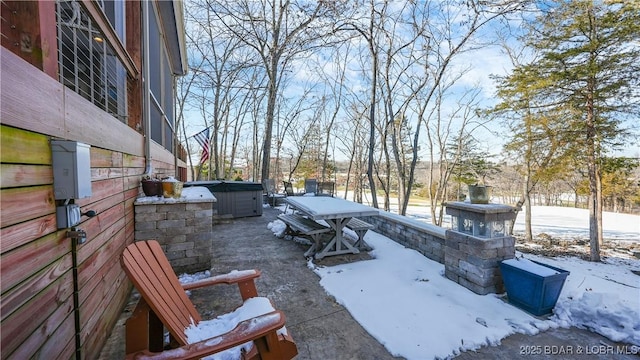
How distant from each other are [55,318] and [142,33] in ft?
11.0

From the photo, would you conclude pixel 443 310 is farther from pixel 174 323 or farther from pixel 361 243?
pixel 174 323

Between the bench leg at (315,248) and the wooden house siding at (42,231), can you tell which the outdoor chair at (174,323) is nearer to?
the wooden house siding at (42,231)

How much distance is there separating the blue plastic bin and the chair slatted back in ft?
9.57

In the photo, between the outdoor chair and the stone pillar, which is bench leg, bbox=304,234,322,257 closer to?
the stone pillar

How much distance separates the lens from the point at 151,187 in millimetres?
3289

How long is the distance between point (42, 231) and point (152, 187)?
7.39 feet

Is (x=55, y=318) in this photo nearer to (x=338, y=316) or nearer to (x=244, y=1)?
(x=338, y=316)

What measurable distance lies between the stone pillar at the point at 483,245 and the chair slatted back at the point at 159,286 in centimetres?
280

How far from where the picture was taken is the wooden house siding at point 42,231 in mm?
980

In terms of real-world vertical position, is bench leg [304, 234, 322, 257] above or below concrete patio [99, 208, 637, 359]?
above

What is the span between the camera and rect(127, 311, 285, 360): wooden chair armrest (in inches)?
45.5

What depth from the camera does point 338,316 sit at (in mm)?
2525

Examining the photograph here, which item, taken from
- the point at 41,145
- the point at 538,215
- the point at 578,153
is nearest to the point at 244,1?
the point at 41,145

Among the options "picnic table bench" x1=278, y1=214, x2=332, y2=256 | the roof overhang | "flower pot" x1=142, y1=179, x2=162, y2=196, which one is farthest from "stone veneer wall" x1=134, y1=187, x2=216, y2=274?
the roof overhang
